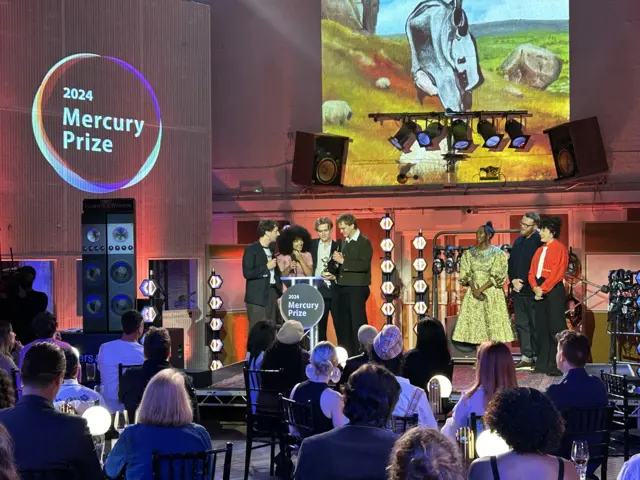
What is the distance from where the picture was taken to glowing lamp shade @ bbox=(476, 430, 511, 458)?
11.6ft

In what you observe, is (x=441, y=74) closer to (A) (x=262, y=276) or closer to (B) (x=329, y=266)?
(B) (x=329, y=266)

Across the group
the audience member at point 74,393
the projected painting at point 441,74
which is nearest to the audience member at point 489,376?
the audience member at point 74,393

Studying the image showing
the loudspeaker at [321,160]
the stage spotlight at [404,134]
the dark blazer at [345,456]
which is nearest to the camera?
the dark blazer at [345,456]

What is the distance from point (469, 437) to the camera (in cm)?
380

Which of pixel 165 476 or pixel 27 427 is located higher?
pixel 27 427

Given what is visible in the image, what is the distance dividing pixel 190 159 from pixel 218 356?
2590 mm

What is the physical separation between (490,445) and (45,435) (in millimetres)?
1656

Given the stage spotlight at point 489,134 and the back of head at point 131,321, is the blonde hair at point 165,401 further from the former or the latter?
the stage spotlight at point 489,134

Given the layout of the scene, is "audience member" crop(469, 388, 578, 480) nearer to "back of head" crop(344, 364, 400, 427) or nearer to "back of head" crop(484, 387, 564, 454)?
"back of head" crop(484, 387, 564, 454)

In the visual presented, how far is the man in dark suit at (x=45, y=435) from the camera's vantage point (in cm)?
353

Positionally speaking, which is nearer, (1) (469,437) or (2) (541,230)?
(1) (469,437)

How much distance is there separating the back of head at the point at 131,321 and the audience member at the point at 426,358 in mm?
2026

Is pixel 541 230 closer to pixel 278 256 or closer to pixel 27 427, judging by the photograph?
pixel 278 256

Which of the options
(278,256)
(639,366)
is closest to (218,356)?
(278,256)
